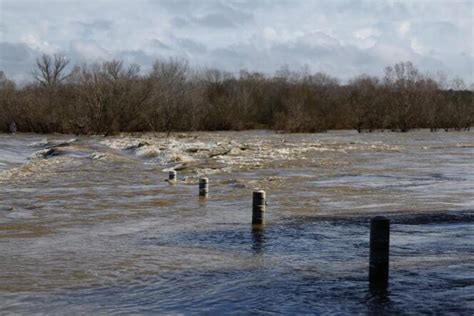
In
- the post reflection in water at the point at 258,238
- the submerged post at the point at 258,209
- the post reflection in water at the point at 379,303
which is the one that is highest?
the submerged post at the point at 258,209

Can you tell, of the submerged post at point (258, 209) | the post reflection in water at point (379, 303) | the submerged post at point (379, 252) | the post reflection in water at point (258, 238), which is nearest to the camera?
the post reflection in water at point (379, 303)

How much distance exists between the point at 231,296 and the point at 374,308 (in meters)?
1.99

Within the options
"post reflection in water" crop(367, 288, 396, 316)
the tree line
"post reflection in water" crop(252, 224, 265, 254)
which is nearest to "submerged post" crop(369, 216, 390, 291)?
Answer: "post reflection in water" crop(367, 288, 396, 316)

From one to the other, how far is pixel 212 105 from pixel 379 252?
7767 cm

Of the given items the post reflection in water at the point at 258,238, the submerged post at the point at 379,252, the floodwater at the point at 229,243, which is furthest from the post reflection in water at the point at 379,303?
the post reflection in water at the point at 258,238

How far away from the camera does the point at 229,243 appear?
1348 cm

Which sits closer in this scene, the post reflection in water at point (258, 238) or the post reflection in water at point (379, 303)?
the post reflection in water at point (379, 303)

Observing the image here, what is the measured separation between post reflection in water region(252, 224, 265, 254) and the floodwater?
0.04 m

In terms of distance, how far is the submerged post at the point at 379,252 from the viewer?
9.55 m

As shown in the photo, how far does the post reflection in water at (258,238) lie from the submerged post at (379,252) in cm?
312

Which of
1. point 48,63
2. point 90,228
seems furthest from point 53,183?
point 48,63

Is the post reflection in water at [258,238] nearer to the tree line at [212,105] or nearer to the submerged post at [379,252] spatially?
the submerged post at [379,252]

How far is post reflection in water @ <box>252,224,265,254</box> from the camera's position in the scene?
1284 centimetres

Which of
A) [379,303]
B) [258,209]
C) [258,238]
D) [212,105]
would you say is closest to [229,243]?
[258,238]
